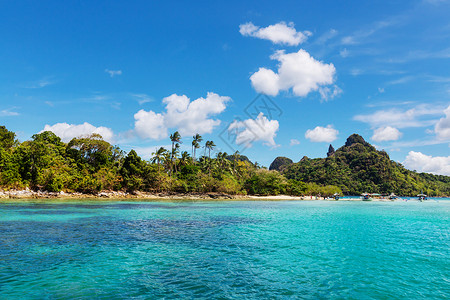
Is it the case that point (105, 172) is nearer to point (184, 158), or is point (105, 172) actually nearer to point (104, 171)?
point (104, 171)

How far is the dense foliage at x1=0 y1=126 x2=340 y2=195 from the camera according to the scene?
68.4 m

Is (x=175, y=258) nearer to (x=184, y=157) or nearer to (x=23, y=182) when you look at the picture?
(x=23, y=182)

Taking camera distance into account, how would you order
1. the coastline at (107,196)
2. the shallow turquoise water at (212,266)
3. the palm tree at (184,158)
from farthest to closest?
the palm tree at (184,158)
the coastline at (107,196)
the shallow turquoise water at (212,266)

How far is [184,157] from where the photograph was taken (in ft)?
384

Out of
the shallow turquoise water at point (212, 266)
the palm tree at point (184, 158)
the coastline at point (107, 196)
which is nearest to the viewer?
the shallow turquoise water at point (212, 266)

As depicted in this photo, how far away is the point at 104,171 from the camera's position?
84875 mm

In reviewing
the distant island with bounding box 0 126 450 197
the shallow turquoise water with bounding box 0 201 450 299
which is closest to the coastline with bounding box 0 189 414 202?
the distant island with bounding box 0 126 450 197

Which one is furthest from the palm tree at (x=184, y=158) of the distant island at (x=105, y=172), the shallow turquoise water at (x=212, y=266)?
the shallow turquoise water at (x=212, y=266)

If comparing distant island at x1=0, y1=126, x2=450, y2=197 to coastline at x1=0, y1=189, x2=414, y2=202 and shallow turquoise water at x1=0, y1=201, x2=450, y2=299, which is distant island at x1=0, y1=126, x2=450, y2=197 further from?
shallow turquoise water at x1=0, y1=201, x2=450, y2=299

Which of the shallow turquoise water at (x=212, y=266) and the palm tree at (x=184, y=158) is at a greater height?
the palm tree at (x=184, y=158)

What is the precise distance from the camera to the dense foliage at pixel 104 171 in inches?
2694

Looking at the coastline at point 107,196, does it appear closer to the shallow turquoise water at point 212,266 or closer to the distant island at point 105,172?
the distant island at point 105,172

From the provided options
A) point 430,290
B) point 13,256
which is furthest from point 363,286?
point 13,256

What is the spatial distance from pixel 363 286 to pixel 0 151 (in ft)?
269
